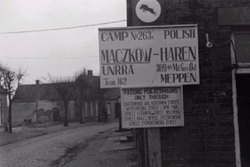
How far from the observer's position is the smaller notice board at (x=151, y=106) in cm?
530

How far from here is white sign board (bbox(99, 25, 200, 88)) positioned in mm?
5270

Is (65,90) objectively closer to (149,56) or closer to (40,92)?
(40,92)

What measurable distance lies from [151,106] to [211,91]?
1.03 metres

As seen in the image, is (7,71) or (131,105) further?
(7,71)

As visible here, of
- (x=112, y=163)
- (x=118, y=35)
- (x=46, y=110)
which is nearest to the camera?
(x=118, y=35)

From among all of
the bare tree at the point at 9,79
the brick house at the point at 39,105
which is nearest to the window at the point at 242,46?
the bare tree at the point at 9,79

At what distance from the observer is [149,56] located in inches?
209

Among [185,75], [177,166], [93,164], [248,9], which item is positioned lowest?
[93,164]

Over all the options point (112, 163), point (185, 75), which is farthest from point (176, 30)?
point (112, 163)

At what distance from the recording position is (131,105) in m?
5.32

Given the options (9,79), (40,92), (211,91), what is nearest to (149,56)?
(211,91)

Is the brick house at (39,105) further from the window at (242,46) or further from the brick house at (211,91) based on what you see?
the window at (242,46)

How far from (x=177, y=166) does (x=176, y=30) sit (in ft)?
7.25

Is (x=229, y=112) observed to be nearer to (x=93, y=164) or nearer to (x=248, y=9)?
(x=248, y=9)
